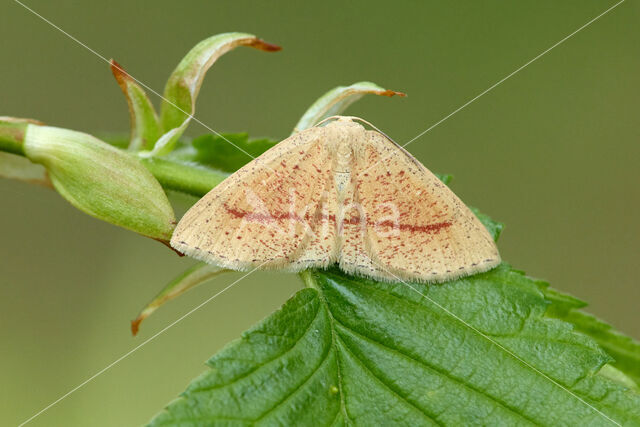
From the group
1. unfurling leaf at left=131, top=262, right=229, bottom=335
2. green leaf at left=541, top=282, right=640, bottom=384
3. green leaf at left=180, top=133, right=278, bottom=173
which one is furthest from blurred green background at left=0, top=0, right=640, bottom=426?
green leaf at left=541, top=282, right=640, bottom=384

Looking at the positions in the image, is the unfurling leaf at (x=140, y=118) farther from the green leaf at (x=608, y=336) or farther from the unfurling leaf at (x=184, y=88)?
the green leaf at (x=608, y=336)

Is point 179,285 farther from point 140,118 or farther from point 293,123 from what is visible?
point 293,123

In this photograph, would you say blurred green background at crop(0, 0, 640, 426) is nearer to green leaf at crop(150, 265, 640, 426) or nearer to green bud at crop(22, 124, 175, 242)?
green leaf at crop(150, 265, 640, 426)

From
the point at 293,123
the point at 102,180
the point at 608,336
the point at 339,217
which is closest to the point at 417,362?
the point at 339,217

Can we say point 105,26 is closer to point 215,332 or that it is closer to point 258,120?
point 258,120

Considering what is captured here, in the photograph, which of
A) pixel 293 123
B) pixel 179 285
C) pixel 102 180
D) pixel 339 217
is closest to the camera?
pixel 102 180

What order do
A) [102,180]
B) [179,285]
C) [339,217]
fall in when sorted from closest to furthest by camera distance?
1. [102,180]
2. [179,285]
3. [339,217]
